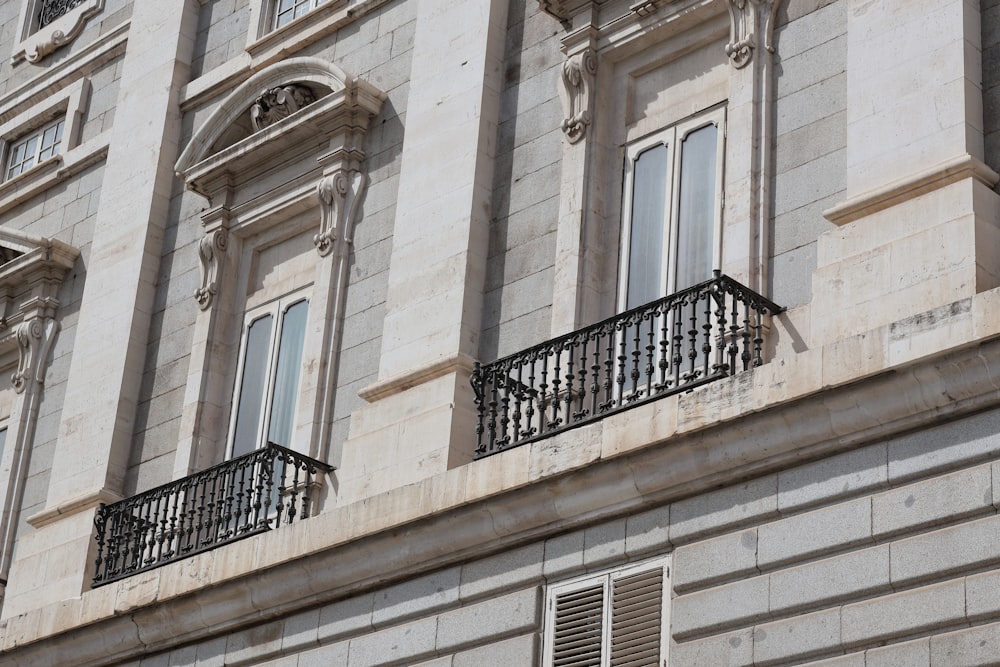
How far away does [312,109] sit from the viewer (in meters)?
17.1

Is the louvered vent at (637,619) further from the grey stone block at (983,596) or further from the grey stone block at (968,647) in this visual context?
the grey stone block at (983,596)

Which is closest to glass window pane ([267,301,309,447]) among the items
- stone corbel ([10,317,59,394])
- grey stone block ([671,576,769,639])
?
stone corbel ([10,317,59,394])

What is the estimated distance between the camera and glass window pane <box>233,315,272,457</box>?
1703cm

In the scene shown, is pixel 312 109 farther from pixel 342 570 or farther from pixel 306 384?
pixel 342 570

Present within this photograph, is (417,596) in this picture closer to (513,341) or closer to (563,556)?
(563,556)

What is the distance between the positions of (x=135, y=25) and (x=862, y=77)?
9774mm

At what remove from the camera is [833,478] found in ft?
37.8

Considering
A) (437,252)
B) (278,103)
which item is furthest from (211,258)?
(437,252)

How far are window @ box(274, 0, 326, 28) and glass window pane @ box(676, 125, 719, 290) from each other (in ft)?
17.8

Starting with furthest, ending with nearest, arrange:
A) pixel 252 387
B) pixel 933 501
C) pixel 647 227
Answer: pixel 252 387 → pixel 647 227 → pixel 933 501

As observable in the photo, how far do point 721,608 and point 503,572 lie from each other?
1.88m

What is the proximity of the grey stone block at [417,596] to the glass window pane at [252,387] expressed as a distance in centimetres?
347

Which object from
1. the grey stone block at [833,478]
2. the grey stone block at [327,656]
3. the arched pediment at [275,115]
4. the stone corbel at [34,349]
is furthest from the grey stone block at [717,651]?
the stone corbel at [34,349]

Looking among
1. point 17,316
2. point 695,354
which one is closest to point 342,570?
point 695,354
